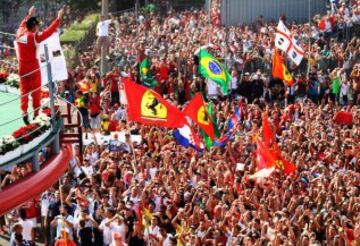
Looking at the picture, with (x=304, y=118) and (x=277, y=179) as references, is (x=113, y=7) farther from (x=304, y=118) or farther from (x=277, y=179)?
(x=277, y=179)

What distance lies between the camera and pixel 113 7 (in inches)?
1828

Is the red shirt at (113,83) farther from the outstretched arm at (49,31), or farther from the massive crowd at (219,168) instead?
the outstretched arm at (49,31)

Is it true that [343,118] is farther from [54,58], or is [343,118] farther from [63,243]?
[54,58]

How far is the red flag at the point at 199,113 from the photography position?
896 inches

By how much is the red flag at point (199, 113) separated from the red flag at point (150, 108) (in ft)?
4.38

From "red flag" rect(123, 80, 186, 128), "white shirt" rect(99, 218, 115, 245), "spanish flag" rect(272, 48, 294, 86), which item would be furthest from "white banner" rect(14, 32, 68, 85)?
"spanish flag" rect(272, 48, 294, 86)

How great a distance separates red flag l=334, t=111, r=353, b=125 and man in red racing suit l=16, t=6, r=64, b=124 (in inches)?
590

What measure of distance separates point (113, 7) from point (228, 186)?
25.9 metres

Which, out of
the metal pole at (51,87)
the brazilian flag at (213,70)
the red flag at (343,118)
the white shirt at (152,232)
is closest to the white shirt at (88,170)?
the white shirt at (152,232)

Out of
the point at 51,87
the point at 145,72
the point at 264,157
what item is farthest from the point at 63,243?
the point at 145,72

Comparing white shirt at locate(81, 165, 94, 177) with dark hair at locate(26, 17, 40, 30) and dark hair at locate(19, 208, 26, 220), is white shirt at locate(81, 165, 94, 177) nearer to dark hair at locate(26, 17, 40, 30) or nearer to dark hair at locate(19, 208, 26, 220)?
dark hair at locate(19, 208, 26, 220)

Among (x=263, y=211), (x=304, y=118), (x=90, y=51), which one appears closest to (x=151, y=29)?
(x=90, y=51)

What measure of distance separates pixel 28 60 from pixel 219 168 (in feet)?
30.2

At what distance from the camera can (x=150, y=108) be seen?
69.9ft
